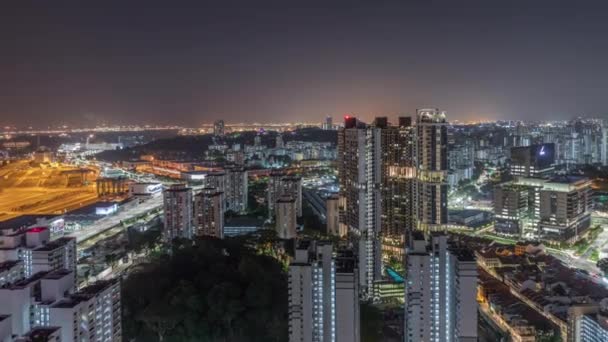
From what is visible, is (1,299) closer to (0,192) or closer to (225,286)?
(225,286)

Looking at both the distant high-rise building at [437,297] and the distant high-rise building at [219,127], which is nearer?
the distant high-rise building at [437,297]

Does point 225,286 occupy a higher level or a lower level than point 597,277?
higher

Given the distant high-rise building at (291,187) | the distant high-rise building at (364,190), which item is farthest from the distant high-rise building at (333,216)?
the distant high-rise building at (291,187)

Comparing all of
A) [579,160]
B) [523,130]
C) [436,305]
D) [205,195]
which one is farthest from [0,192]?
[523,130]

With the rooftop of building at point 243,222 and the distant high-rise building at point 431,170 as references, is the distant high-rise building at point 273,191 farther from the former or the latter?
the distant high-rise building at point 431,170

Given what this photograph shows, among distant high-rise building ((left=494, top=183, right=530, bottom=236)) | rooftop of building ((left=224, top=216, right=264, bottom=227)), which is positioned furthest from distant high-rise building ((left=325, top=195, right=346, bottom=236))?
distant high-rise building ((left=494, top=183, right=530, bottom=236))

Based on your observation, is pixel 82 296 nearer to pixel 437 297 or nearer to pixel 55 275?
pixel 55 275
